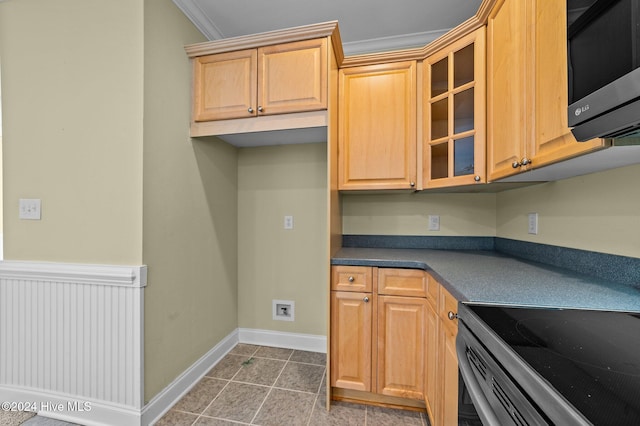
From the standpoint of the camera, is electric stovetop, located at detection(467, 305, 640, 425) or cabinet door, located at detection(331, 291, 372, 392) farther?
cabinet door, located at detection(331, 291, 372, 392)

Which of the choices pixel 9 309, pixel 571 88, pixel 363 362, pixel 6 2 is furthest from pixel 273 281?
pixel 6 2

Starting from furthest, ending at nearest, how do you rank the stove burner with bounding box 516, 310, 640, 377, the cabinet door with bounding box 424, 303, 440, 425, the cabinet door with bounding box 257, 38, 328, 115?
the cabinet door with bounding box 257, 38, 328, 115 → the cabinet door with bounding box 424, 303, 440, 425 → the stove burner with bounding box 516, 310, 640, 377

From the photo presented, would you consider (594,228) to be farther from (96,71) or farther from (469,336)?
(96,71)

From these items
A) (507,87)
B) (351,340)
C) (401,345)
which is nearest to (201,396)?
(351,340)

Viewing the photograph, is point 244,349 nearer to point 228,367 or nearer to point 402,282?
point 228,367

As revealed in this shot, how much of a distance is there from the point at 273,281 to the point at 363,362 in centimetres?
108

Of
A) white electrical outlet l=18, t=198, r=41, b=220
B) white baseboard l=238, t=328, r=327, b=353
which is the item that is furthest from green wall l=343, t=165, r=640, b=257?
white electrical outlet l=18, t=198, r=41, b=220

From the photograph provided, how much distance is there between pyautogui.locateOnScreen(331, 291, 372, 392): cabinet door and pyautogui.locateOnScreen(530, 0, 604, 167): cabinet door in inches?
43.4

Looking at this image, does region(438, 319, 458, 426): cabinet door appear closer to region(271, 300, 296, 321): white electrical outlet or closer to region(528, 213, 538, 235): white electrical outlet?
region(528, 213, 538, 235): white electrical outlet

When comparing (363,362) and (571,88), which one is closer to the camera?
(571,88)

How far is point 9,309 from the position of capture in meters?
1.59

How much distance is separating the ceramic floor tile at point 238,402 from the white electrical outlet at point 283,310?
2.02ft

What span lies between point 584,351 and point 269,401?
1.67 meters

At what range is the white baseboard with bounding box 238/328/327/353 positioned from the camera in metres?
2.28
